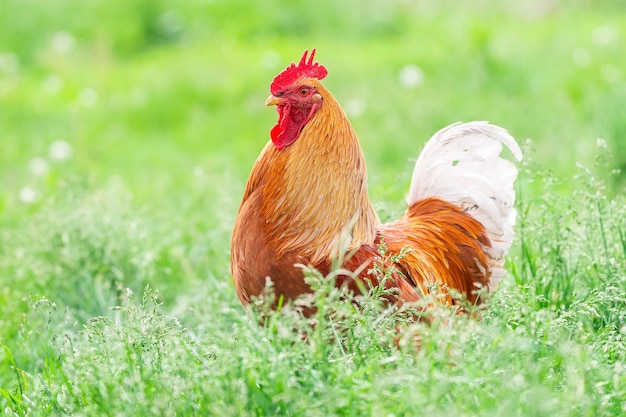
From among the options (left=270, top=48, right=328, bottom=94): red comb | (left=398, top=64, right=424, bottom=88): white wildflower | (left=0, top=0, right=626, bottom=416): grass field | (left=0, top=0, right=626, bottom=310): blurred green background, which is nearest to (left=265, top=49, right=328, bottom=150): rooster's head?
(left=270, top=48, right=328, bottom=94): red comb

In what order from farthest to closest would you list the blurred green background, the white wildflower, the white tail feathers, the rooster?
the white wildflower, the blurred green background, the white tail feathers, the rooster

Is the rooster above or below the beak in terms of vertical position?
below

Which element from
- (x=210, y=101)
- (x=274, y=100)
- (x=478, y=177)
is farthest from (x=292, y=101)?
(x=210, y=101)

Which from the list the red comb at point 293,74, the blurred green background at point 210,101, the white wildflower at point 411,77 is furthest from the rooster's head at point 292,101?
the white wildflower at point 411,77

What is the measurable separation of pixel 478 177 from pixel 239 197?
222 cm

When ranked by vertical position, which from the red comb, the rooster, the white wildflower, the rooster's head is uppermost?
the white wildflower

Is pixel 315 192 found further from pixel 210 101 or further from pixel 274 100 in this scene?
pixel 210 101

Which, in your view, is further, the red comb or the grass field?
the red comb

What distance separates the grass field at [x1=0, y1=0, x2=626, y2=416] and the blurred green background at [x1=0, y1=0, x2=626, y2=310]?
0.09ft

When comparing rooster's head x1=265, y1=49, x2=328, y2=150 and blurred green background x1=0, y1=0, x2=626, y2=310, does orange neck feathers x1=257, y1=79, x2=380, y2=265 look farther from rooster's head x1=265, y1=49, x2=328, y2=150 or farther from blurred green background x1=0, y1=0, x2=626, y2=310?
blurred green background x1=0, y1=0, x2=626, y2=310

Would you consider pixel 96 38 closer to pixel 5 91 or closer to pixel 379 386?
pixel 5 91

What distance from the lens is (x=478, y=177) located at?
12.1ft

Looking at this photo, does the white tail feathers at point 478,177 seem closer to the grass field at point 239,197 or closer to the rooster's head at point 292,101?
the grass field at point 239,197

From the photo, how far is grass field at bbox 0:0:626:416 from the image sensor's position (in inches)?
103
